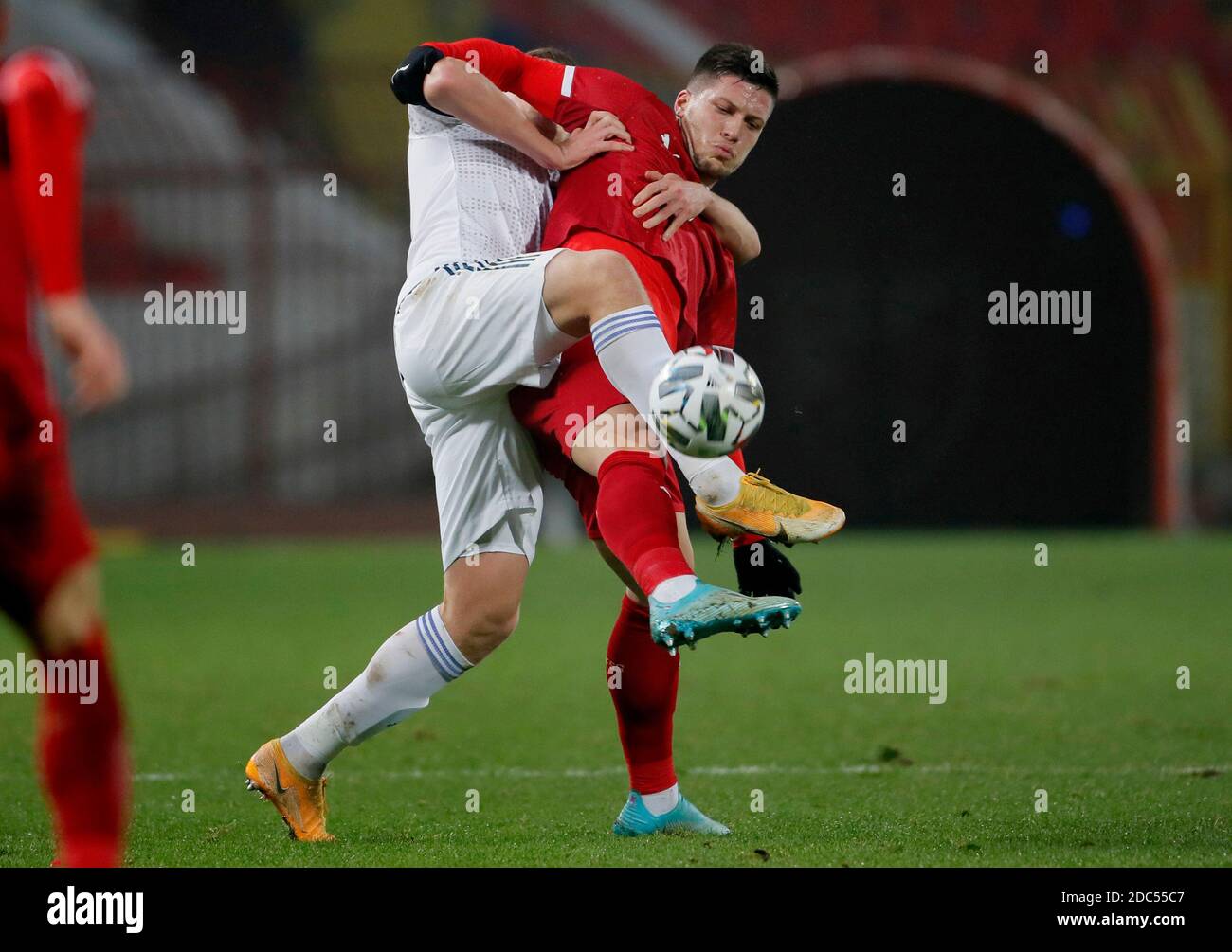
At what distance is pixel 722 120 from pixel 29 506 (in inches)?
87.4

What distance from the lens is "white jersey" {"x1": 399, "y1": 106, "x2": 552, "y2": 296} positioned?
4.30 metres

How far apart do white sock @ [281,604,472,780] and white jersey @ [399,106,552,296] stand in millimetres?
912

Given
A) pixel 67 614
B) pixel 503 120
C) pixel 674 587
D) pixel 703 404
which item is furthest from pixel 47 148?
pixel 503 120

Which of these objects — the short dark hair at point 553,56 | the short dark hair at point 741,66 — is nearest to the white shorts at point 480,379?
Result: the short dark hair at point 741,66

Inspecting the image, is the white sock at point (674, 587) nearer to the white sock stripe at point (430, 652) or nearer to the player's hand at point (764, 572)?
the player's hand at point (764, 572)

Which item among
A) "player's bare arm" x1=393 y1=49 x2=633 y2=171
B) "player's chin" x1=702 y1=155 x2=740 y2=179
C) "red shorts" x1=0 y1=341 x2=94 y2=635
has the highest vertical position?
"player's bare arm" x1=393 y1=49 x2=633 y2=171

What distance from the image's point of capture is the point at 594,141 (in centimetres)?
423

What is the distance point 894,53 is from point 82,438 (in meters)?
9.40

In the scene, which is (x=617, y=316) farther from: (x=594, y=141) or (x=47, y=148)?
(x=47, y=148)

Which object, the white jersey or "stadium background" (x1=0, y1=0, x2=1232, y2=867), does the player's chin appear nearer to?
the white jersey

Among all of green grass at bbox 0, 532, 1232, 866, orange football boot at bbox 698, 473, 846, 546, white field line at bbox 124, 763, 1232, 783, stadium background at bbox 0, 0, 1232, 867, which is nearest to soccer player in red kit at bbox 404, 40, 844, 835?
orange football boot at bbox 698, 473, 846, 546

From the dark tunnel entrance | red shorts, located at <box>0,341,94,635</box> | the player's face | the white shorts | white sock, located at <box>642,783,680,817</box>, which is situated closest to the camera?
red shorts, located at <box>0,341,94,635</box>

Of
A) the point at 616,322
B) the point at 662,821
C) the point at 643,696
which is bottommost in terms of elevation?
the point at 662,821

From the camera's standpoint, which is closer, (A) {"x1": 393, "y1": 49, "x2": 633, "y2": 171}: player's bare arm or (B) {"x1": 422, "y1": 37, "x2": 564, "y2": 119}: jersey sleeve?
(A) {"x1": 393, "y1": 49, "x2": 633, "y2": 171}: player's bare arm
